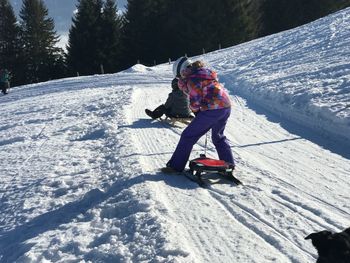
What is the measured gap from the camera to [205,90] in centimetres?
682

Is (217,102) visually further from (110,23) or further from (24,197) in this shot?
(110,23)

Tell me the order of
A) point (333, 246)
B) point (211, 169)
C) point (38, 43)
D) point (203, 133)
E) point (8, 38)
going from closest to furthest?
point (333, 246)
point (211, 169)
point (203, 133)
point (38, 43)
point (8, 38)

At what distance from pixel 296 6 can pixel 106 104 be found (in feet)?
133

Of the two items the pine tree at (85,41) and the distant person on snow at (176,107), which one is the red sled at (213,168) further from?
the pine tree at (85,41)

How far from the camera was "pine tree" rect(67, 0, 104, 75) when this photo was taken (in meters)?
48.1

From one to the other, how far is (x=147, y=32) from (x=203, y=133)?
142 feet

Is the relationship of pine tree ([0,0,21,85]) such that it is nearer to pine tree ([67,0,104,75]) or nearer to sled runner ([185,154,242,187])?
pine tree ([67,0,104,75])

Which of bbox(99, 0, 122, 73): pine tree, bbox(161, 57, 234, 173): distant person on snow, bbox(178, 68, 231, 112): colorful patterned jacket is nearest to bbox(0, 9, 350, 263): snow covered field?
bbox(161, 57, 234, 173): distant person on snow

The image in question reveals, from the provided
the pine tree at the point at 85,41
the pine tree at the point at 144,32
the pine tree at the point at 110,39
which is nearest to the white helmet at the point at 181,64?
the pine tree at the point at 110,39

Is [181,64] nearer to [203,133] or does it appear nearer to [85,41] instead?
[203,133]

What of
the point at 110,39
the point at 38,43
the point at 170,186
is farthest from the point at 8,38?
the point at 170,186

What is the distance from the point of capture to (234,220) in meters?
5.48

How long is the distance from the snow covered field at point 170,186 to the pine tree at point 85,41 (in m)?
35.0

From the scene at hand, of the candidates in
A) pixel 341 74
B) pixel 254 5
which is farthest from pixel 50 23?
pixel 341 74
